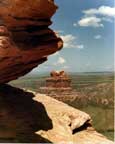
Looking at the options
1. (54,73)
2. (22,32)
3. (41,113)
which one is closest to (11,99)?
(41,113)

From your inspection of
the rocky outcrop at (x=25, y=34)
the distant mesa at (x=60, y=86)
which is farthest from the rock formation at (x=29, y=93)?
the distant mesa at (x=60, y=86)

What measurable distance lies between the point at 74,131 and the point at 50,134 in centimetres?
226

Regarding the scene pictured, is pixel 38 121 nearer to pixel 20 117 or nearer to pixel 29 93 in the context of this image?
pixel 20 117

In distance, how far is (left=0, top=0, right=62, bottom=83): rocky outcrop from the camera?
1758 cm

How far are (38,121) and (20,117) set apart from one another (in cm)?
96

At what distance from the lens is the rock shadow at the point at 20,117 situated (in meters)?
20.6

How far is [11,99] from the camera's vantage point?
79.0ft

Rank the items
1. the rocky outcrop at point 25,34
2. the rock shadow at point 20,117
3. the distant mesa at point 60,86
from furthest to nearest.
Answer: the distant mesa at point 60,86, the rock shadow at point 20,117, the rocky outcrop at point 25,34

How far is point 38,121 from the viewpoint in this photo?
22656mm

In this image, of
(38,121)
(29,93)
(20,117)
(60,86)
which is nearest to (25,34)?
(20,117)

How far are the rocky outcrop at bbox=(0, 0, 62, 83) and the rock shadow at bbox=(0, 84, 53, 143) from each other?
2063 mm

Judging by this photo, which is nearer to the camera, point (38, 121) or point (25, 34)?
point (25, 34)

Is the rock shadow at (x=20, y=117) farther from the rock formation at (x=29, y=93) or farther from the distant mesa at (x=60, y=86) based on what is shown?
the distant mesa at (x=60, y=86)

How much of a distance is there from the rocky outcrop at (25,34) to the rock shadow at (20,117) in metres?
2.06
